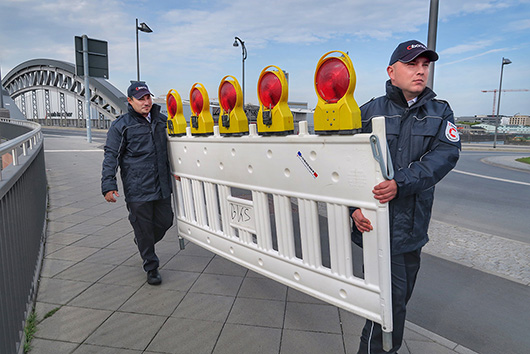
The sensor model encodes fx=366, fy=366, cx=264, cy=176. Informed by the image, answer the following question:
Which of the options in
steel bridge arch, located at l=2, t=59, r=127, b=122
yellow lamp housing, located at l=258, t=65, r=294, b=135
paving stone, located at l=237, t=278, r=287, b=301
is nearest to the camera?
yellow lamp housing, located at l=258, t=65, r=294, b=135

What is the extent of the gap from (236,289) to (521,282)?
270 centimetres

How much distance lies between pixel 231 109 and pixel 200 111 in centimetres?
49

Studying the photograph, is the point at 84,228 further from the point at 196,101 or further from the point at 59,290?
the point at 196,101

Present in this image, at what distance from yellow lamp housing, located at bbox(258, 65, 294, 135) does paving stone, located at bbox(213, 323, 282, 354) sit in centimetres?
140

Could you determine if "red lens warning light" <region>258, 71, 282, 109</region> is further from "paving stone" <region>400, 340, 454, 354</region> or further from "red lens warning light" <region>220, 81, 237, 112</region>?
"paving stone" <region>400, 340, 454, 354</region>

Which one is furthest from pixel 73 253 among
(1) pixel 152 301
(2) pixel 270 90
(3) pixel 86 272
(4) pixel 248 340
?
(2) pixel 270 90

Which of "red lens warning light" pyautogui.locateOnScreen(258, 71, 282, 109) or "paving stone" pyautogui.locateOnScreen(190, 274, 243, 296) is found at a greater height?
"red lens warning light" pyautogui.locateOnScreen(258, 71, 282, 109)

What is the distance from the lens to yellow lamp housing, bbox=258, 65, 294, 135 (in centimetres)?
207

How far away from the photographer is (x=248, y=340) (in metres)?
2.49

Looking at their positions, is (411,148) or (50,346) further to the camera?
(50,346)

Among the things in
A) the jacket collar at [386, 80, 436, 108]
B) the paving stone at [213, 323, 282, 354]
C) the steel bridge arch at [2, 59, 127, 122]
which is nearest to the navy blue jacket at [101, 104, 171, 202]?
the paving stone at [213, 323, 282, 354]

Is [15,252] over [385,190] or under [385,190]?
under

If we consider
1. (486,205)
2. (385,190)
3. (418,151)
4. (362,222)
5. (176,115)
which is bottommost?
(486,205)

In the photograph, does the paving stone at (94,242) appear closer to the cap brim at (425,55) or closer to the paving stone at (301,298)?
the paving stone at (301,298)
